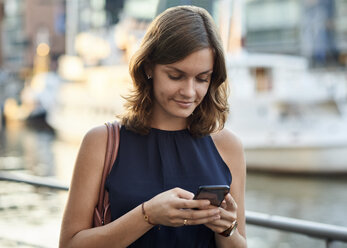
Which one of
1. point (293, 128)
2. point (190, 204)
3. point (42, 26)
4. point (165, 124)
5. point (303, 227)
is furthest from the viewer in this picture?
point (42, 26)

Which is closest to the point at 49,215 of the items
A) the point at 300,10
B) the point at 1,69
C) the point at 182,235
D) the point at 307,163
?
the point at 182,235

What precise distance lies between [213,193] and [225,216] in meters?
0.17

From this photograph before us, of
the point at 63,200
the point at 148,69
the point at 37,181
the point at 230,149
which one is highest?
the point at 148,69

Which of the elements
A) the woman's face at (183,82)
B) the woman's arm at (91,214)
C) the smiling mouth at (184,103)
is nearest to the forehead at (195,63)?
the woman's face at (183,82)

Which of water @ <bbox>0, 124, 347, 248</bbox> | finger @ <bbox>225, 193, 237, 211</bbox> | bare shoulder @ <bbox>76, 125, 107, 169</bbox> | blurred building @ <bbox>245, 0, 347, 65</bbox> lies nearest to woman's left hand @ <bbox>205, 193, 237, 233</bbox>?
finger @ <bbox>225, 193, 237, 211</bbox>

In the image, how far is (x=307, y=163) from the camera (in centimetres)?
1577

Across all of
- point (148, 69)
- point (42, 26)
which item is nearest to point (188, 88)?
point (148, 69)

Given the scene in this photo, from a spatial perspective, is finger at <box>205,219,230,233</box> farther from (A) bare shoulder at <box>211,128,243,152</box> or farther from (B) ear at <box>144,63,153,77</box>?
(B) ear at <box>144,63,153,77</box>

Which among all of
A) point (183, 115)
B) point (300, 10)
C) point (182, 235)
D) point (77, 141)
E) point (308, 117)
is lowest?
point (77, 141)

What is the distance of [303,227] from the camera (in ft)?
8.10

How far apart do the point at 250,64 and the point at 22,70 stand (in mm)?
58863

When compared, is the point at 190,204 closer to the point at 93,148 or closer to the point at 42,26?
the point at 93,148

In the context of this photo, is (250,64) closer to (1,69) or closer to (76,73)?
(76,73)

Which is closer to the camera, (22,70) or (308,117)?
(308,117)
